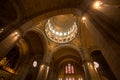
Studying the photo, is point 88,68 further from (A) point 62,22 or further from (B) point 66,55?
(A) point 62,22

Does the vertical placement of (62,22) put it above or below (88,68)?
above

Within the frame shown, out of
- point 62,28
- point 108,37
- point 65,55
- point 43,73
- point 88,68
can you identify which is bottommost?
point 108,37

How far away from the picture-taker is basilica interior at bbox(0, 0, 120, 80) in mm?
5465

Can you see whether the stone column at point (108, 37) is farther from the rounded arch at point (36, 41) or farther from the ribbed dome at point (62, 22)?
the ribbed dome at point (62, 22)

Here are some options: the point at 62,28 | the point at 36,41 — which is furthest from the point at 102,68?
the point at 36,41

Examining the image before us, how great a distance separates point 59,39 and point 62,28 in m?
2.74

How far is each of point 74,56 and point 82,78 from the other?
372 cm

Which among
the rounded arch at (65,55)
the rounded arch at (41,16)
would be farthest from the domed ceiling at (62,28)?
the rounded arch at (41,16)

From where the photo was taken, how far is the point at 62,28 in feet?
59.2

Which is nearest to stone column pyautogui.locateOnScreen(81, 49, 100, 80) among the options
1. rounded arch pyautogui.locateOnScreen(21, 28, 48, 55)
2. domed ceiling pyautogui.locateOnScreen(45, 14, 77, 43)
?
domed ceiling pyautogui.locateOnScreen(45, 14, 77, 43)

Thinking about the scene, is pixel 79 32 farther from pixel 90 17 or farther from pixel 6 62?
pixel 6 62

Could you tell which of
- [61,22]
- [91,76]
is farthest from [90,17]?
[61,22]

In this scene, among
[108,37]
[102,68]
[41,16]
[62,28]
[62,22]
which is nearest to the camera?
[108,37]

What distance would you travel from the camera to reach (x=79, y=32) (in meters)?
14.5
